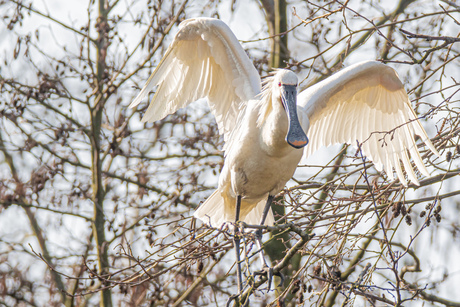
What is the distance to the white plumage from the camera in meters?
5.62

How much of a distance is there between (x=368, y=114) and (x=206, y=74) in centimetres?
176

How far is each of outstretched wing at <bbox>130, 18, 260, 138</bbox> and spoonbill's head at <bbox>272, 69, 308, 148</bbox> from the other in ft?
1.77

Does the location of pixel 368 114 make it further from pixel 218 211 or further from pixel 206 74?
pixel 218 211

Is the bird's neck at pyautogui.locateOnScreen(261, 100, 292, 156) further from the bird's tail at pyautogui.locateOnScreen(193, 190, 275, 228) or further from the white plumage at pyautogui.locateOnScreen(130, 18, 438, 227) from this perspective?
the bird's tail at pyautogui.locateOnScreen(193, 190, 275, 228)

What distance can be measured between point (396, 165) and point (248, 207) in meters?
1.44

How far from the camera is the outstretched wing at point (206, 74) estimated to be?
595 cm

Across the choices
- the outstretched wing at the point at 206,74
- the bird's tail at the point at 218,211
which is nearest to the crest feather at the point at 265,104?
the outstretched wing at the point at 206,74

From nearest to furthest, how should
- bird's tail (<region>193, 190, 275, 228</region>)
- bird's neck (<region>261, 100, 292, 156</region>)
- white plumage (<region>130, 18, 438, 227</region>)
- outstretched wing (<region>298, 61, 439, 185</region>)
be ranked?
1. bird's neck (<region>261, 100, 292, 156</region>)
2. white plumage (<region>130, 18, 438, 227</region>)
3. outstretched wing (<region>298, 61, 439, 185</region>)
4. bird's tail (<region>193, 190, 275, 228</region>)

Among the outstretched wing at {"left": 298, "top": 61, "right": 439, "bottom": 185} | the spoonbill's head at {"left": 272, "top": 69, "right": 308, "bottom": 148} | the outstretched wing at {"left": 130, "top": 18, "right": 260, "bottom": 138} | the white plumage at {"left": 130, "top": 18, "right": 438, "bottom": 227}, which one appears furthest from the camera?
the outstretched wing at {"left": 298, "top": 61, "right": 439, "bottom": 185}

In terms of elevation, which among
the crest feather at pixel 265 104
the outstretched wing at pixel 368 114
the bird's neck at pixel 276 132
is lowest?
the bird's neck at pixel 276 132

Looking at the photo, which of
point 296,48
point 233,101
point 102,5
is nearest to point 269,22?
point 296,48

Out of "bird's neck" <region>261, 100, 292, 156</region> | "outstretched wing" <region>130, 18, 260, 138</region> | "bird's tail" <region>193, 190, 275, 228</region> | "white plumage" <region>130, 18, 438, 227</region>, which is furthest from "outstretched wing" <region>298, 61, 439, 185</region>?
"bird's tail" <region>193, 190, 275, 228</region>

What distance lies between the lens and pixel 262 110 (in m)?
5.66

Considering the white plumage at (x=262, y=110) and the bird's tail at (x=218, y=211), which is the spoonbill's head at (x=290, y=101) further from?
the bird's tail at (x=218, y=211)
